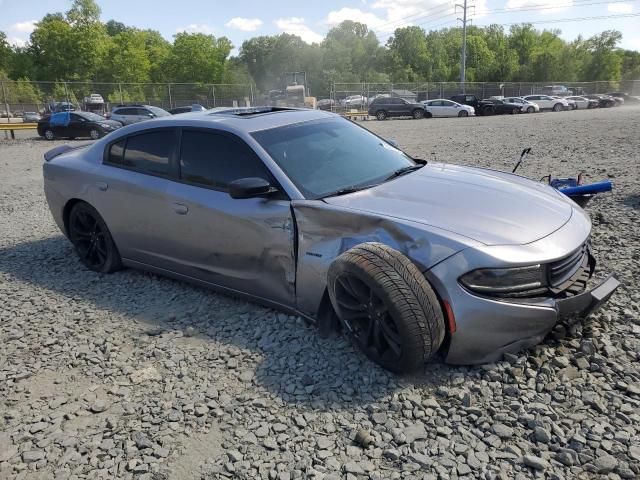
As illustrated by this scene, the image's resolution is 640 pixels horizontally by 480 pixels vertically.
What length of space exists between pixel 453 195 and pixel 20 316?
362 cm

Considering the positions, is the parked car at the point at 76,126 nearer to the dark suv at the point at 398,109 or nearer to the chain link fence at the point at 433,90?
the dark suv at the point at 398,109

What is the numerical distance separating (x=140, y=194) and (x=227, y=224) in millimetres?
1080

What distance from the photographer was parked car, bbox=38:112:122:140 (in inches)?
851

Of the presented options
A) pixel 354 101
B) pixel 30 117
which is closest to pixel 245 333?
pixel 30 117

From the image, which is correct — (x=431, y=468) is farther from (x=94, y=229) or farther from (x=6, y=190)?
(x=6, y=190)

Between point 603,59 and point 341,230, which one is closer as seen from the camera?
point 341,230

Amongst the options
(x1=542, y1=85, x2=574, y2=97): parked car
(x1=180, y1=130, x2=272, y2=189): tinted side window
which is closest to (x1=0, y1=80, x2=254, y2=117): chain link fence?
(x1=542, y1=85, x2=574, y2=97): parked car

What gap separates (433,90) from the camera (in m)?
48.6

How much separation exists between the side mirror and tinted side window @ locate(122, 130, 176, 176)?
110 centimetres

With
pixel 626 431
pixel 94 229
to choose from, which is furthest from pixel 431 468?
pixel 94 229

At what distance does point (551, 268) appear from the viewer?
2.89 m

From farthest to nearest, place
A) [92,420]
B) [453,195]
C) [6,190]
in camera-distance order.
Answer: [6,190]
[453,195]
[92,420]

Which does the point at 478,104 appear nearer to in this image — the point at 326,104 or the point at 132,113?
the point at 326,104

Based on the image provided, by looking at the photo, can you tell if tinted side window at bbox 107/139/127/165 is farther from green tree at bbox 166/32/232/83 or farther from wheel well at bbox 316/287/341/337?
green tree at bbox 166/32/232/83
